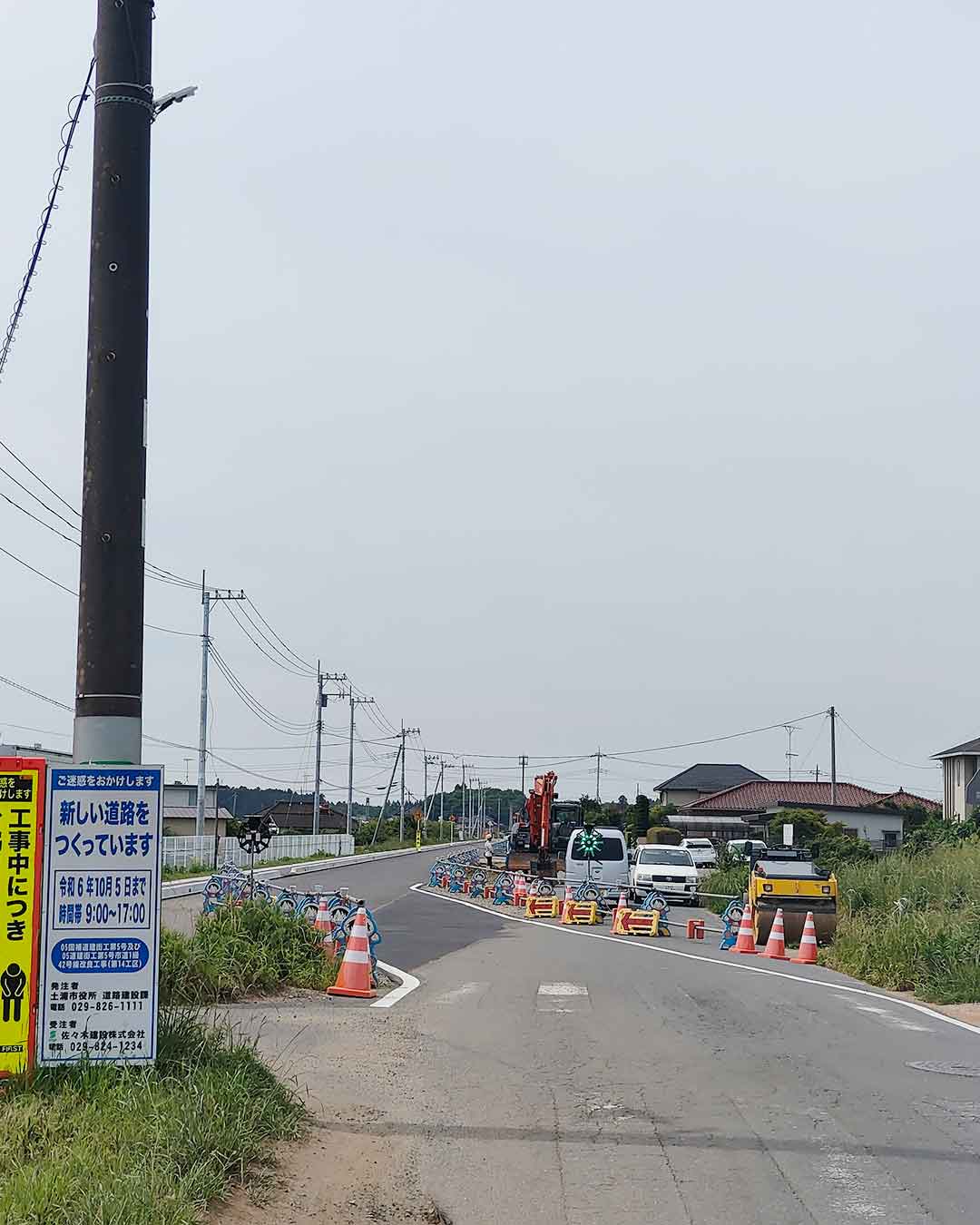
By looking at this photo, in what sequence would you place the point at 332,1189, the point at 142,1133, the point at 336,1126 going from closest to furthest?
the point at 142,1133 < the point at 332,1189 < the point at 336,1126

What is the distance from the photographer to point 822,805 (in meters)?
77.5

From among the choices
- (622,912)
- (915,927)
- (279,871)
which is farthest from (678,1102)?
(279,871)

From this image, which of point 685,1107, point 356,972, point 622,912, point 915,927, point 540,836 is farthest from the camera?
point 540,836

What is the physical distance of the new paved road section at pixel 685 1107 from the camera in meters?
7.14

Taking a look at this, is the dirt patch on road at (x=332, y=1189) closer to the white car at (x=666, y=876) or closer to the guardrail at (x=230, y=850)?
the white car at (x=666, y=876)

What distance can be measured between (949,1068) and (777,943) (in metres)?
12.4

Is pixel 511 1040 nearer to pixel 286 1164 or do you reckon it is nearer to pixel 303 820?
pixel 286 1164

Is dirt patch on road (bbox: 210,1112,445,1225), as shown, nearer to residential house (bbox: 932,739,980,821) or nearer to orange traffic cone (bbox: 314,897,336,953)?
orange traffic cone (bbox: 314,897,336,953)

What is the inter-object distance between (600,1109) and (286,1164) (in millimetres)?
2785

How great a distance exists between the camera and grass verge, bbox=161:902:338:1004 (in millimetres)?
12867

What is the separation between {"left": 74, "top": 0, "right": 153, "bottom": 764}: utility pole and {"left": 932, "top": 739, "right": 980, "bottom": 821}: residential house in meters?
54.9

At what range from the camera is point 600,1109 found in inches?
369

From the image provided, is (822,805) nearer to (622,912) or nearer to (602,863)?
(602,863)

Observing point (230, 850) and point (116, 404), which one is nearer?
point (116, 404)
